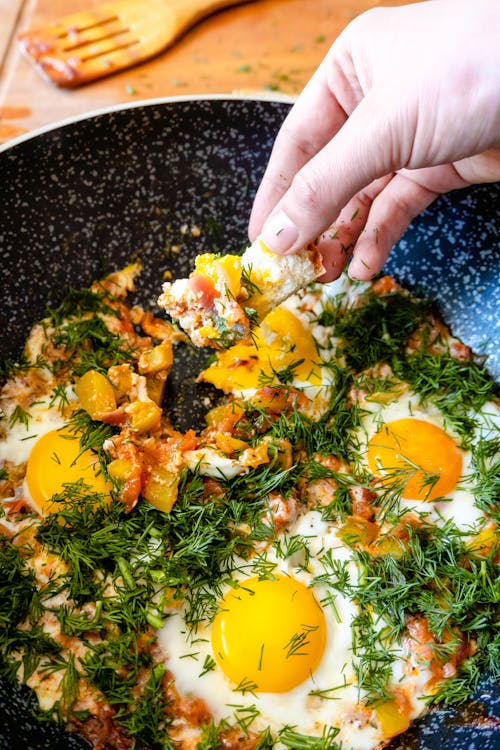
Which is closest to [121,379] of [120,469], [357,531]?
[120,469]

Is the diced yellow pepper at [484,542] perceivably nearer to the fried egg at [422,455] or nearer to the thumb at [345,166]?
the fried egg at [422,455]

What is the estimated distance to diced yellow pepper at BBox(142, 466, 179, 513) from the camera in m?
2.21

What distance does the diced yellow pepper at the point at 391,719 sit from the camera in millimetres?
2008

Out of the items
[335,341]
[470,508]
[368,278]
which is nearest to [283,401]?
[335,341]

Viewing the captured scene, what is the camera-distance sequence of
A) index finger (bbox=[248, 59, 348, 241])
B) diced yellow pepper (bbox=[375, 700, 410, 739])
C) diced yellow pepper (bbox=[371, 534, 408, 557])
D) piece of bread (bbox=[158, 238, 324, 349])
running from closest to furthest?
1. piece of bread (bbox=[158, 238, 324, 349])
2. diced yellow pepper (bbox=[375, 700, 410, 739])
3. diced yellow pepper (bbox=[371, 534, 408, 557])
4. index finger (bbox=[248, 59, 348, 241])

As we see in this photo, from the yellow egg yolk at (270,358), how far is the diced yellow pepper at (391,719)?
1.10 meters

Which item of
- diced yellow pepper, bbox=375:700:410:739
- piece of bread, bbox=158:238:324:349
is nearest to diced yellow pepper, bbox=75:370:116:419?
piece of bread, bbox=158:238:324:349

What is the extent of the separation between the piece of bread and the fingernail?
8cm

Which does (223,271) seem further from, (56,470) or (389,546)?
(389,546)

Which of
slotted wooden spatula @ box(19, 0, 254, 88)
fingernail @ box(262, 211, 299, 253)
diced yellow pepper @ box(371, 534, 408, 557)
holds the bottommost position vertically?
diced yellow pepper @ box(371, 534, 408, 557)

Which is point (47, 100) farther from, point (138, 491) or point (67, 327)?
point (138, 491)

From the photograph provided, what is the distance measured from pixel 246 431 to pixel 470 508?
32.2 inches

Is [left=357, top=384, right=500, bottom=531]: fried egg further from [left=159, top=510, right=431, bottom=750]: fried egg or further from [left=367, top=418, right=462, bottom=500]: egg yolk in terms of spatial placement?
[left=159, top=510, right=431, bottom=750]: fried egg

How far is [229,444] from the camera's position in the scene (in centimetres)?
233
